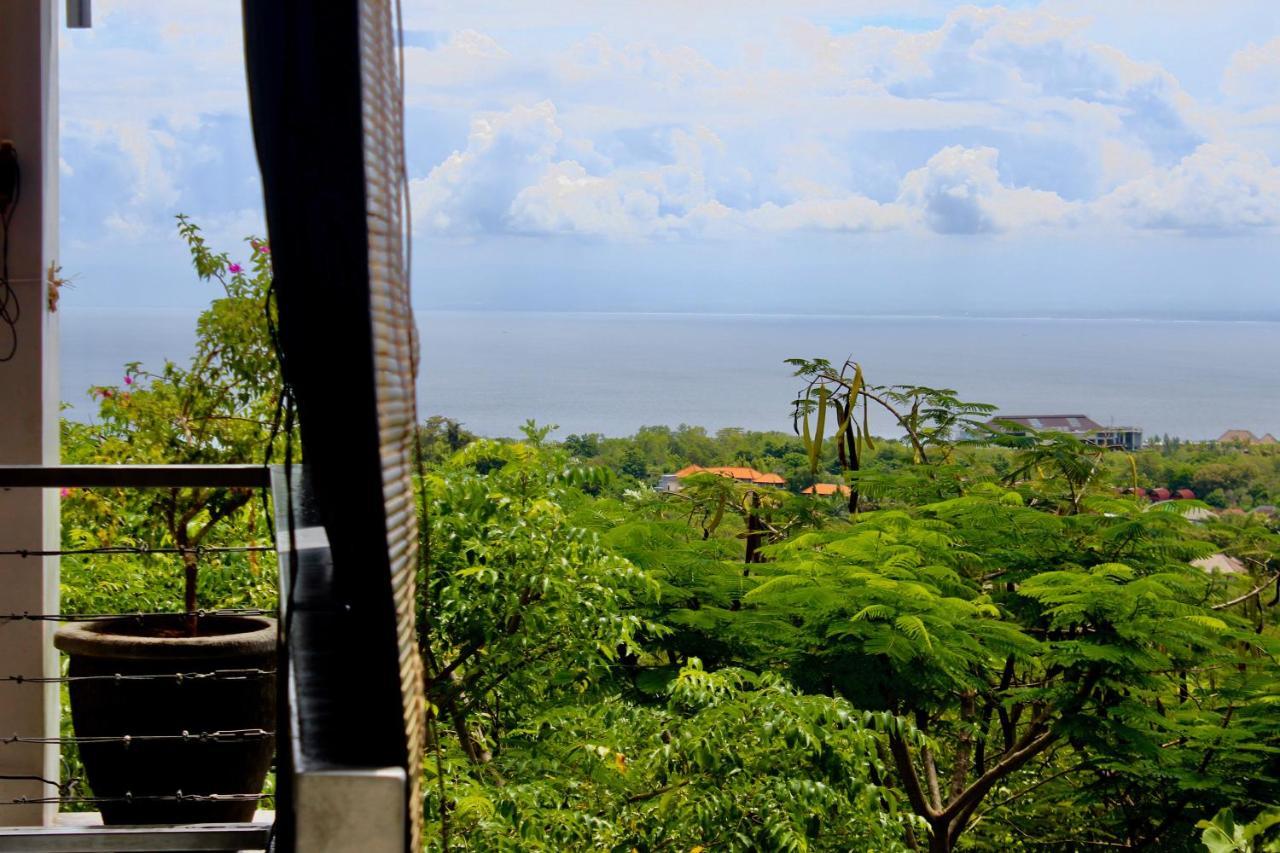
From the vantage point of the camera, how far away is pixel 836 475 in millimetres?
4723

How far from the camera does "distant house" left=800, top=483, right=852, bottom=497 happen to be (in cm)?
448

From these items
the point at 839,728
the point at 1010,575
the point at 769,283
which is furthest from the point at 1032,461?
the point at 769,283

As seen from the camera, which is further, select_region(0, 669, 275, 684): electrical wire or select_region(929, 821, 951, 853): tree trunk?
select_region(929, 821, 951, 853): tree trunk

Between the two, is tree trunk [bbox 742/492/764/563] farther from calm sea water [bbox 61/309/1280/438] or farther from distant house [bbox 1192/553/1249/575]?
calm sea water [bbox 61/309/1280/438]

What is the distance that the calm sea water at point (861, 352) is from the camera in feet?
43.9

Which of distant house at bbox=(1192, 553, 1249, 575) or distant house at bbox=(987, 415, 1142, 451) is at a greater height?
distant house at bbox=(987, 415, 1142, 451)

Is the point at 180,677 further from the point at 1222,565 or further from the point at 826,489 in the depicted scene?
the point at 1222,565

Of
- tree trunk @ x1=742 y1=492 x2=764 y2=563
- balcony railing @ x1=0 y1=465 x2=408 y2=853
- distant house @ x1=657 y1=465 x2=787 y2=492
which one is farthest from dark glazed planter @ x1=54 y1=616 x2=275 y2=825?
distant house @ x1=657 y1=465 x2=787 y2=492

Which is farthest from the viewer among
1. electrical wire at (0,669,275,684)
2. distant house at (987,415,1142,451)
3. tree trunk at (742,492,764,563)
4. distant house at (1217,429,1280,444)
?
distant house at (1217,429,1280,444)

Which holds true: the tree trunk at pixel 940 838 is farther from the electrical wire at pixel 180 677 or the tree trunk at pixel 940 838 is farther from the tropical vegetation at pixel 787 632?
the electrical wire at pixel 180 677

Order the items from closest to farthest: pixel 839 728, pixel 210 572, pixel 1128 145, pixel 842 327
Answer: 1. pixel 839 728
2. pixel 210 572
3. pixel 842 327
4. pixel 1128 145

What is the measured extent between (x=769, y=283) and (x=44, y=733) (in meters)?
25.9

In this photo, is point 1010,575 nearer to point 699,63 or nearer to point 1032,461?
point 1032,461

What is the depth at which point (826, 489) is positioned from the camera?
461 centimetres
